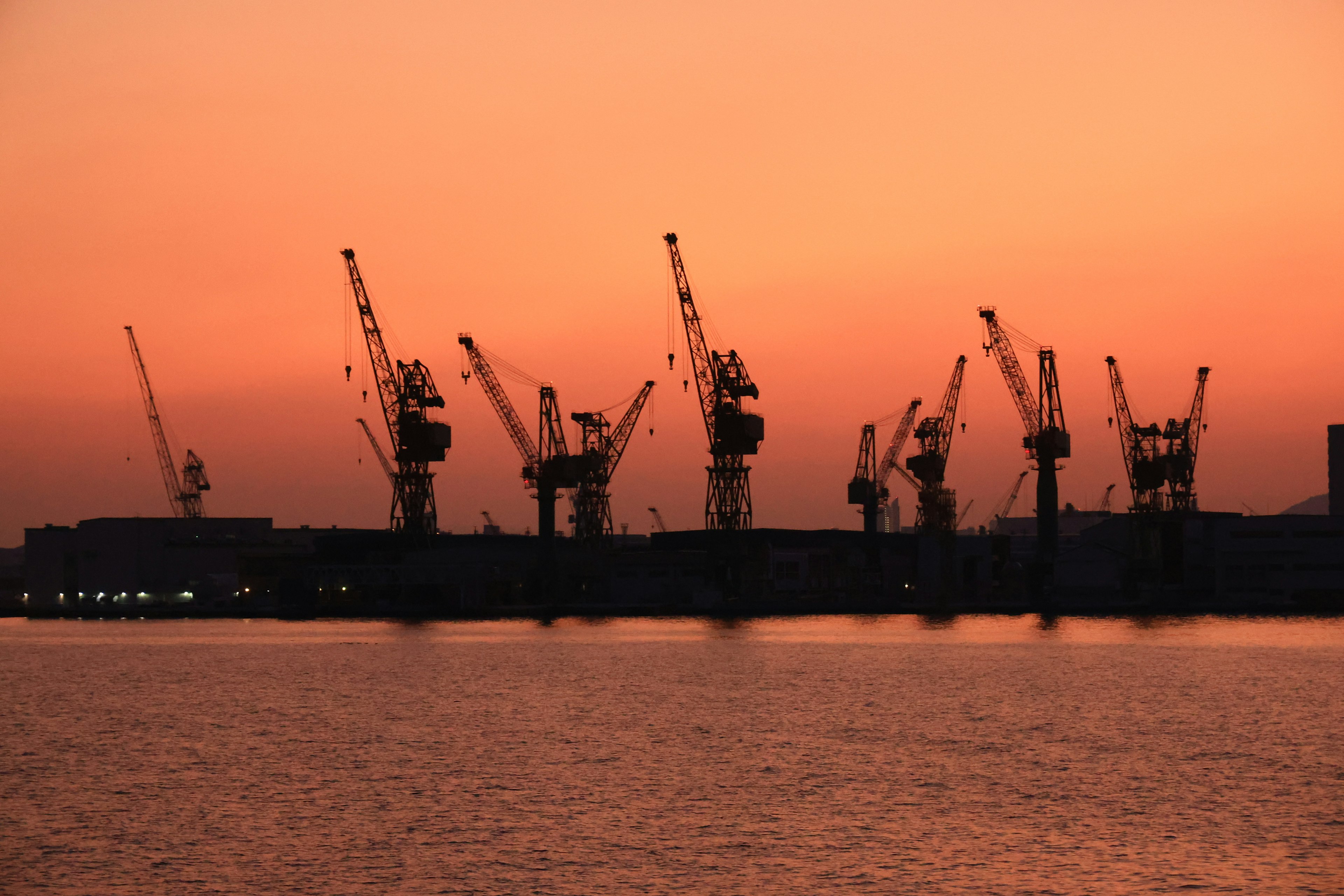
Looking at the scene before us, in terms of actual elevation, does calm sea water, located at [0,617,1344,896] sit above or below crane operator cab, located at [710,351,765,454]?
below

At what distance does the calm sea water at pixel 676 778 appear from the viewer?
34.5 meters

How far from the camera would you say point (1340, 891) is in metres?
31.4

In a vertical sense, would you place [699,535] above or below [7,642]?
above

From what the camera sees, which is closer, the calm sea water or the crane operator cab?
the calm sea water

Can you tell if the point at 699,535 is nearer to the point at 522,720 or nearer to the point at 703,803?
the point at 522,720

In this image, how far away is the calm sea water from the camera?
34.5 meters

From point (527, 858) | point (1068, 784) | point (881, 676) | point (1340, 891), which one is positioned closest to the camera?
point (1340, 891)

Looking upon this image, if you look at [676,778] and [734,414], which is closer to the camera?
[676,778]

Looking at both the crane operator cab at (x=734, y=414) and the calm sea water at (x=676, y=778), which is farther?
the crane operator cab at (x=734, y=414)

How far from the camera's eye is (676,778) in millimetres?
48844

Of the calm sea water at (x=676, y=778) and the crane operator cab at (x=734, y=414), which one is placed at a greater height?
the crane operator cab at (x=734, y=414)

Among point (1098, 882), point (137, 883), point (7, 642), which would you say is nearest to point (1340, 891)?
point (1098, 882)

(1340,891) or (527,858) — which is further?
(527,858)

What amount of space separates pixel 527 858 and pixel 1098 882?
13.7 meters
